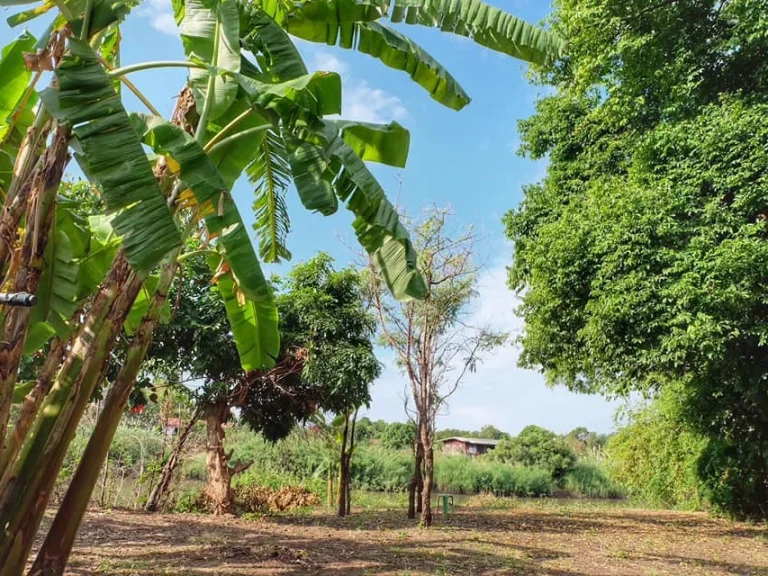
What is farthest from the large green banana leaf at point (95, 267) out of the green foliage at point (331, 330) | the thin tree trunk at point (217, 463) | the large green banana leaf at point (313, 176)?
the thin tree trunk at point (217, 463)

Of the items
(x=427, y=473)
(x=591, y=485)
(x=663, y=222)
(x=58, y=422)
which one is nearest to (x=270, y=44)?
(x=58, y=422)

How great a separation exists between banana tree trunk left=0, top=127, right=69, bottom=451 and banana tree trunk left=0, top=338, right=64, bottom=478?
10cm

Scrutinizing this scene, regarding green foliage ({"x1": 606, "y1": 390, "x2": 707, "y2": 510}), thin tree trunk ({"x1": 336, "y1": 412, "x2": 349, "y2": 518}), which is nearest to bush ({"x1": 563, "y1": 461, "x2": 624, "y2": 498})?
green foliage ({"x1": 606, "y1": 390, "x2": 707, "y2": 510})

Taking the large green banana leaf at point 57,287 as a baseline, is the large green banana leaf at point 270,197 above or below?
above

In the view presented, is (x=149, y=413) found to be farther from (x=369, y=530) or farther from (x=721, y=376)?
(x=721, y=376)

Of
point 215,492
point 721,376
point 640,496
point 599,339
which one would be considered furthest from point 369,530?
point 640,496

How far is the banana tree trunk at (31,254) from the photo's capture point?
250 centimetres

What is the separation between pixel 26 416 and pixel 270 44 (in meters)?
2.57

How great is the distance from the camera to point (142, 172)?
2361mm

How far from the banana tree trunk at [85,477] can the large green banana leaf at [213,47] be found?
0.97 meters

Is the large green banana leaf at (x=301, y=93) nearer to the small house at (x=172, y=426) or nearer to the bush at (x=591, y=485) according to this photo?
the small house at (x=172, y=426)

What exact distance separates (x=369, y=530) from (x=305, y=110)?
20.7 ft

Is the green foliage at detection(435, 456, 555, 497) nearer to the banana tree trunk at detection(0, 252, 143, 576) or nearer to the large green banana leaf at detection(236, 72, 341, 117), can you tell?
the banana tree trunk at detection(0, 252, 143, 576)

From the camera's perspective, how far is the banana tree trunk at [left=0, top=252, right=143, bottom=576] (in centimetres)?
252
